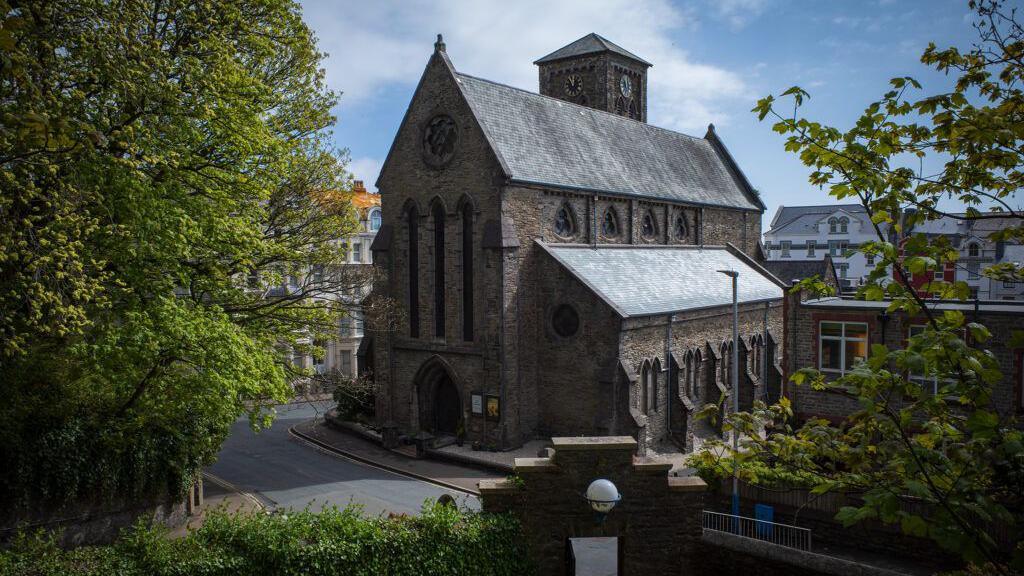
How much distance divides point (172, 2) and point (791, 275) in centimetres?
4677

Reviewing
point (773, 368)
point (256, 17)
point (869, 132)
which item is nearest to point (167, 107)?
point (256, 17)

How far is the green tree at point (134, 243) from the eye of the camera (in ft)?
37.2

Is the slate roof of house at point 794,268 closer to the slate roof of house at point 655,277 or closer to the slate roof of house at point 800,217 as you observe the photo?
the slate roof of house at point 655,277

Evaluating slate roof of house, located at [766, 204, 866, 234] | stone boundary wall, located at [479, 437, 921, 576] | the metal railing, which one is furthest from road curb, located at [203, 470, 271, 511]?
slate roof of house, located at [766, 204, 866, 234]

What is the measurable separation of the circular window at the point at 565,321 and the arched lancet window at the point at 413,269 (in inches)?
240

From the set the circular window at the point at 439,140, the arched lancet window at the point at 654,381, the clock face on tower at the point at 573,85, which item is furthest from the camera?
the clock face on tower at the point at 573,85

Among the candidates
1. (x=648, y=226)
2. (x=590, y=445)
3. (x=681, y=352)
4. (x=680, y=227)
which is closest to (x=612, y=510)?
(x=590, y=445)

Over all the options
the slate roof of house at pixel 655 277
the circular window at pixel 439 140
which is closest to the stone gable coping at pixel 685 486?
the slate roof of house at pixel 655 277

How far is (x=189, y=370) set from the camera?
15.2 m

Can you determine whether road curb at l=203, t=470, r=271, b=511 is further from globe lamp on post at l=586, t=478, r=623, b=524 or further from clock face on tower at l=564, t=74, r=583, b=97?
clock face on tower at l=564, t=74, r=583, b=97

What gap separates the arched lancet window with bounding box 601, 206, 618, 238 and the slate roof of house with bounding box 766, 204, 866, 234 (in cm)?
6170

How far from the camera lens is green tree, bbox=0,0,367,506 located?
11328 millimetres

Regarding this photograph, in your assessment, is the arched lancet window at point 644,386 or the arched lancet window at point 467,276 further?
the arched lancet window at point 467,276

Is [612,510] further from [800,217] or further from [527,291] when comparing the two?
[800,217]
